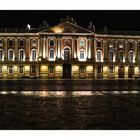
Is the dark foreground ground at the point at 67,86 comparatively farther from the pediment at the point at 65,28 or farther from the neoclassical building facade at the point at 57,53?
the pediment at the point at 65,28

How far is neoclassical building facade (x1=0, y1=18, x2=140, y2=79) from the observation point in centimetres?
6103

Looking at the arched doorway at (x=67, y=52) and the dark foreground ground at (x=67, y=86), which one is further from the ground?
the arched doorway at (x=67, y=52)

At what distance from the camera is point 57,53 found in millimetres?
61188

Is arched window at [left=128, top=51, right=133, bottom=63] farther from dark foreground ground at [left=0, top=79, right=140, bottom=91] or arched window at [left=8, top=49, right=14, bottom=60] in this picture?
dark foreground ground at [left=0, top=79, right=140, bottom=91]

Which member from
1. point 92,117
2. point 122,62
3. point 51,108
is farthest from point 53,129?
point 122,62

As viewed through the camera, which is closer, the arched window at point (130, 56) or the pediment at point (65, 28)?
the pediment at point (65, 28)

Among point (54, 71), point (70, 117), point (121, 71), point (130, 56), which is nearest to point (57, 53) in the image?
point (54, 71)

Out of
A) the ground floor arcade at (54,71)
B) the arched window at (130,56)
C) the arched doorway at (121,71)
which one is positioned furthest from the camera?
the arched window at (130,56)

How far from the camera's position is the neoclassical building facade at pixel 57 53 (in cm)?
6103

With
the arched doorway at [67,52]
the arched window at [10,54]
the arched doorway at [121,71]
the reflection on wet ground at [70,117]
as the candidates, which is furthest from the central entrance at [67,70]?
the reflection on wet ground at [70,117]

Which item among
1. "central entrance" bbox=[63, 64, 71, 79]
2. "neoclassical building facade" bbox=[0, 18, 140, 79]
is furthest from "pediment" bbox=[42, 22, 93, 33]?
"central entrance" bbox=[63, 64, 71, 79]

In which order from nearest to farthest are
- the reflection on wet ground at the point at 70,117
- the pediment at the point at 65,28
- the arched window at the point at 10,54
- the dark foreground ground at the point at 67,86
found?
1. the reflection on wet ground at the point at 70,117
2. the dark foreground ground at the point at 67,86
3. the pediment at the point at 65,28
4. the arched window at the point at 10,54

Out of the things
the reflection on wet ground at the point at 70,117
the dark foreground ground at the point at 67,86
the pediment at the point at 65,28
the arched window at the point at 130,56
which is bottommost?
the dark foreground ground at the point at 67,86

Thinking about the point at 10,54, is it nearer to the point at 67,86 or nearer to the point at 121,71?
the point at 121,71
